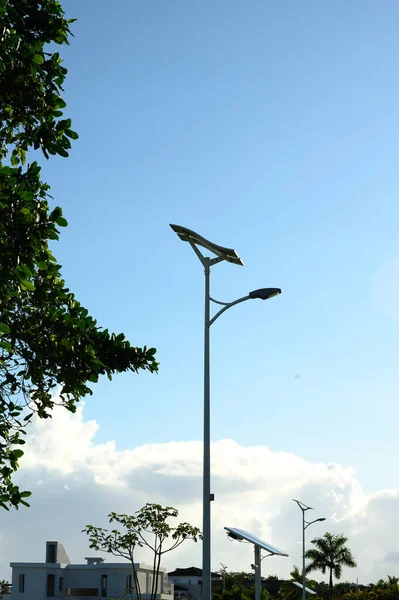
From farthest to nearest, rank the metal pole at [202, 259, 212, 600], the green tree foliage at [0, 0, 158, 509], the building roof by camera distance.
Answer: the building roof → the metal pole at [202, 259, 212, 600] → the green tree foliage at [0, 0, 158, 509]

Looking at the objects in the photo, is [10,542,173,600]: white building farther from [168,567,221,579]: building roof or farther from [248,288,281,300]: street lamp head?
[168,567,221,579]: building roof

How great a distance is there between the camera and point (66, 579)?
65438 millimetres

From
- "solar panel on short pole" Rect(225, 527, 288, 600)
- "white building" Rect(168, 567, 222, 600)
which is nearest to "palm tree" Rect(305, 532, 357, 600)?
"white building" Rect(168, 567, 222, 600)

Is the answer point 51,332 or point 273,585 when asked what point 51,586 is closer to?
point 273,585

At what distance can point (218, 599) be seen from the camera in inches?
2908

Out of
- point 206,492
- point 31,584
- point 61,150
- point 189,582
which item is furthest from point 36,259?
point 189,582

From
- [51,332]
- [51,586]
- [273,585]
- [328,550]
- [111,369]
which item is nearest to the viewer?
[51,332]

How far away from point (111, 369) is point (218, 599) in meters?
67.5

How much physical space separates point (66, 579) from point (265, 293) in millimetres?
55132

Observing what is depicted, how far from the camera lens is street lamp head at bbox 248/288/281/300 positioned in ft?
54.0

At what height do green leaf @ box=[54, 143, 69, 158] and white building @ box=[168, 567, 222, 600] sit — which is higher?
green leaf @ box=[54, 143, 69, 158]

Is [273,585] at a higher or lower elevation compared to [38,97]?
lower

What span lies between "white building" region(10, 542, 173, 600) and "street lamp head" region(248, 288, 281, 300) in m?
52.1

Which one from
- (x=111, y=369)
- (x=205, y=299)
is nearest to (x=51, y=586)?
(x=205, y=299)
